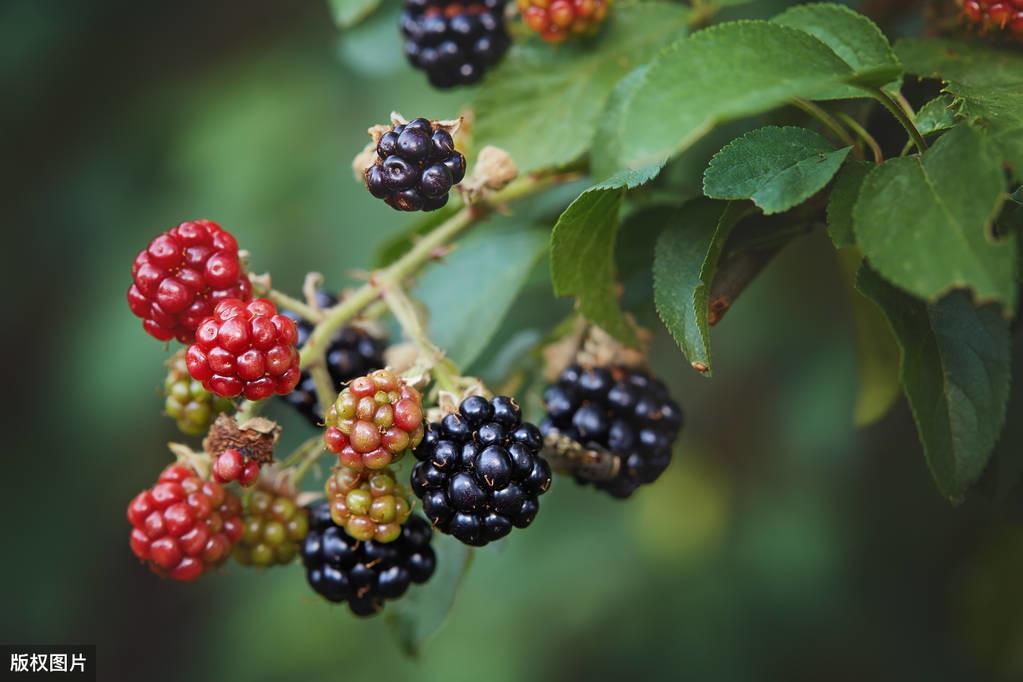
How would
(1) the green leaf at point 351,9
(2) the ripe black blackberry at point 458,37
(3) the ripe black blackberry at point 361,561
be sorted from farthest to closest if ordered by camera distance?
(1) the green leaf at point 351,9, (2) the ripe black blackberry at point 458,37, (3) the ripe black blackberry at point 361,561

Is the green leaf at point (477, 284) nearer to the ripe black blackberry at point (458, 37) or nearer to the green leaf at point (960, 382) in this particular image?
the ripe black blackberry at point (458, 37)

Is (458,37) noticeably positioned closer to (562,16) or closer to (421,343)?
(562,16)

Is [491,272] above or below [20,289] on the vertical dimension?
above

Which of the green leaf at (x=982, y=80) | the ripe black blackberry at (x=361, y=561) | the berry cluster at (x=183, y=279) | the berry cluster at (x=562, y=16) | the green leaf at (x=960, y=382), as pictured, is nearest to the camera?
the green leaf at (x=982, y=80)

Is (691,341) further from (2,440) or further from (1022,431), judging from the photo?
(2,440)

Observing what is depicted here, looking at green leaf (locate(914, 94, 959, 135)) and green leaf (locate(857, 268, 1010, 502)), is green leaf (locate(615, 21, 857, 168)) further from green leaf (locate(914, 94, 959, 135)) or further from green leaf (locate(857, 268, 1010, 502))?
green leaf (locate(857, 268, 1010, 502))

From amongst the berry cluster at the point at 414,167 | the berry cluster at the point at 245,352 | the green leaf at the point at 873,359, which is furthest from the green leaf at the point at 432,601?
the green leaf at the point at 873,359

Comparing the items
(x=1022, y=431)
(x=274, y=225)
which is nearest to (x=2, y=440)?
(x=274, y=225)
